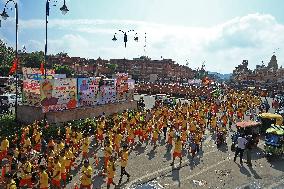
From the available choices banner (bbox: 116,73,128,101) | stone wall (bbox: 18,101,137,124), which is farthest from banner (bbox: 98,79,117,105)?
banner (bbox: 116,73,128,101)

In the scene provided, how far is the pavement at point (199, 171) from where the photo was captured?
14977 millimetres

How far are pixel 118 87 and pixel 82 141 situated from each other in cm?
1377

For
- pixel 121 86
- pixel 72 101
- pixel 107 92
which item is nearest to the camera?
pixel 72 101

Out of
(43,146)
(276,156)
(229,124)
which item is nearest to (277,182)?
(276,156)

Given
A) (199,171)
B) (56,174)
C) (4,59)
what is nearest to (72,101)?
(199,171)

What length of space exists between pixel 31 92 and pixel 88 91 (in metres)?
4.81

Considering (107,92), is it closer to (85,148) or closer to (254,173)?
(85,148)

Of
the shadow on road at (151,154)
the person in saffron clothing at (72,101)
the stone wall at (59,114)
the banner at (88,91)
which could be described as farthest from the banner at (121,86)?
the shadow on road at (151,154)

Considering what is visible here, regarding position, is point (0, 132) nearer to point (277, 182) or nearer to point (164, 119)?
point (164, 119)

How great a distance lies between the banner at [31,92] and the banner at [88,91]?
3618 millimetres

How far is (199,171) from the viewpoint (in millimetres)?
16781

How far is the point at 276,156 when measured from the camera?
750 inches

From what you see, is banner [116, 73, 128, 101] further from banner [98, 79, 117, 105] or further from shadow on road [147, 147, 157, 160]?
shadow on road [147, 147, 157, 160]

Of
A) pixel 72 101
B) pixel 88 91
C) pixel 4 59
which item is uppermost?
pixel 4 59
